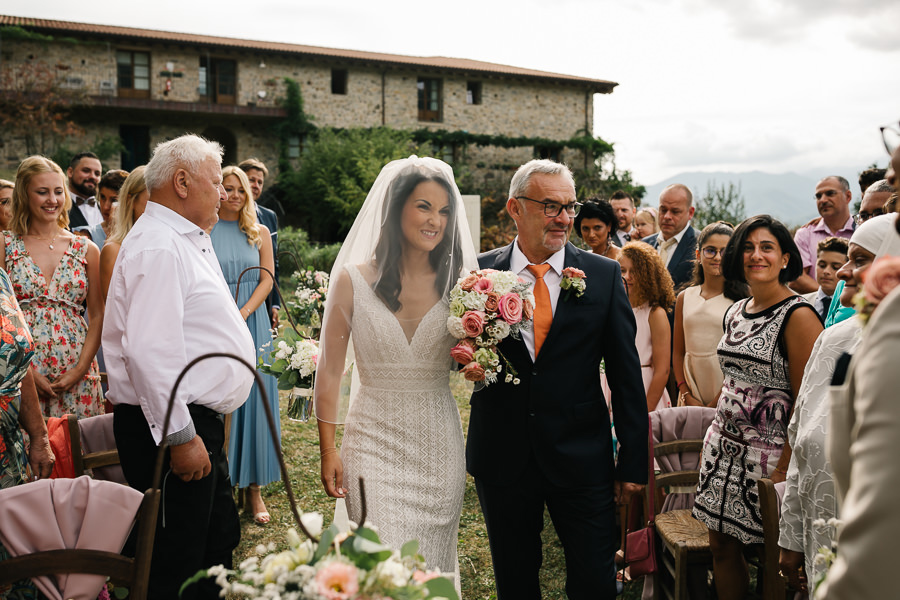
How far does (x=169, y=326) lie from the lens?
9.82 ft

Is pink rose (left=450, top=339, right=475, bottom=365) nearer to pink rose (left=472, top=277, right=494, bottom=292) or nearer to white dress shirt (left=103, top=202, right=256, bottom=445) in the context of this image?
pink rose (left=472, top=277, right=494, bottom=292)

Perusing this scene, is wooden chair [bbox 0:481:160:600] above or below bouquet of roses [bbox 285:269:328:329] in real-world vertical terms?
below

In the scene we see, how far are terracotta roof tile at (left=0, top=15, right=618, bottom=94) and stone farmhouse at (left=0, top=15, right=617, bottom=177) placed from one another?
79 millimetres

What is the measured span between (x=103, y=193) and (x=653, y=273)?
4805 mm

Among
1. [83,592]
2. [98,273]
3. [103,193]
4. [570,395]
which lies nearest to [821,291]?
[570,395]

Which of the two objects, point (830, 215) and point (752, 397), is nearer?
point (752, 397)

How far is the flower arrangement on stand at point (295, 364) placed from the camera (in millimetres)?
4094

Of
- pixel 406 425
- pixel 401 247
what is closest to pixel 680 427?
pixel 406 425

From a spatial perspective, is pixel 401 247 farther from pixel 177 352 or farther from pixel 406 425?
pixel 177 352

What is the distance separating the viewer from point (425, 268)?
3.53 m

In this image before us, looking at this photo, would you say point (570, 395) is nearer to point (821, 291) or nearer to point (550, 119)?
point (821, 291)

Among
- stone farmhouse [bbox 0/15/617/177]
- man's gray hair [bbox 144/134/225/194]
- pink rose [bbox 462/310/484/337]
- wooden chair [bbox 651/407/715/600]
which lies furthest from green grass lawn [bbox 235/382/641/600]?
stone farmhouse [bbox 0/15/617/177]

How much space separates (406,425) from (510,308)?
78 cm

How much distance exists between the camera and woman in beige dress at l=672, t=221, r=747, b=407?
16.6 feet
